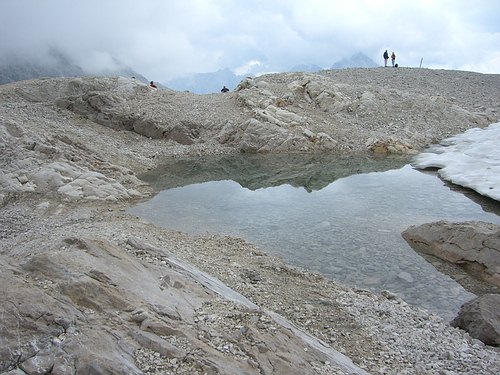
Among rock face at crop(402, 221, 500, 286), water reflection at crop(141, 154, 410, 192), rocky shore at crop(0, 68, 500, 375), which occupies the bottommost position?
rocky shore at crop(0, 68, 500, 375)

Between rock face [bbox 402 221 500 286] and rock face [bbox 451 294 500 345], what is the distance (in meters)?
2.71

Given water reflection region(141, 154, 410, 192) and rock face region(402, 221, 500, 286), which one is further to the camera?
water reflection region(141, 154, 410, 192)

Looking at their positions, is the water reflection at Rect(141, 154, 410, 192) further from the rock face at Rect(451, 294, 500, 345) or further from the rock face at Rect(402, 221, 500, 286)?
the rock face at Rect(451, 294, 500, 345)

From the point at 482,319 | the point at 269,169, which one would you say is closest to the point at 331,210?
the point at 269,169

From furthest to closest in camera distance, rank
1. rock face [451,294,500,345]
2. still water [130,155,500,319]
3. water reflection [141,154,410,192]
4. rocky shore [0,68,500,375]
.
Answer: water reflection [141,154,410,192] < still water [130,155,500,319] < rock face [451,294,500,345] < rocky shore [0,68,500,375]

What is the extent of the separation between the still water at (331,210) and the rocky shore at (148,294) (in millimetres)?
1243

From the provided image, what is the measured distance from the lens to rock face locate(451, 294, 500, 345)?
8875 millimetres

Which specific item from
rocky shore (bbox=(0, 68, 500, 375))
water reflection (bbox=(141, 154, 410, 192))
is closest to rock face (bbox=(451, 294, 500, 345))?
rocky shore (bbox=(0, 68, 500, 375))

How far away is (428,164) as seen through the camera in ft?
82.1

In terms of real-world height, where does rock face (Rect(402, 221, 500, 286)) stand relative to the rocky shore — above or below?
above

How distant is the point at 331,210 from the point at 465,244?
5.96 metres

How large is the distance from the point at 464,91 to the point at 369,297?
41651mm

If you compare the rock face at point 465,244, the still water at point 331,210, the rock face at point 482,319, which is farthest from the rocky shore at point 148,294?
the rock face at point 465,244

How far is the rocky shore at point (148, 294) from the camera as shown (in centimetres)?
588
